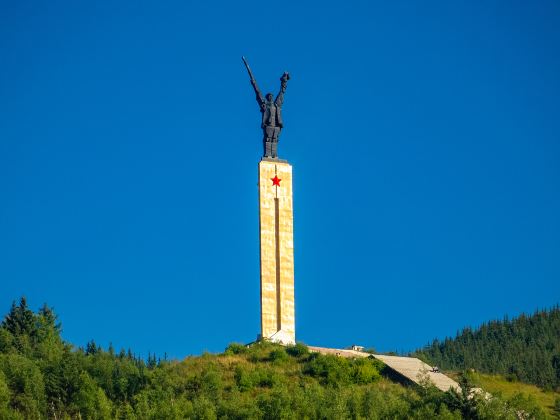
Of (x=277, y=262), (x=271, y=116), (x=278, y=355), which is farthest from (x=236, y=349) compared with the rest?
(x=271, y=116)

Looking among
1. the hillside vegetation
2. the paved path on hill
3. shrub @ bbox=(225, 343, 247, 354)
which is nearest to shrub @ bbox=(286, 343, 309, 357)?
the hillside vegetation

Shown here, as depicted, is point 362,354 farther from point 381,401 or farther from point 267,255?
point 381,401

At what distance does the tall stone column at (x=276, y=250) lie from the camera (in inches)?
1463

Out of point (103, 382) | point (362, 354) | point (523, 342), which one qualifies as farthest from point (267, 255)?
point (523, 342)

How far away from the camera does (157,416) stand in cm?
2673

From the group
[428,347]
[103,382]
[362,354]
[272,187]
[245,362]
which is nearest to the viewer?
[103,382]

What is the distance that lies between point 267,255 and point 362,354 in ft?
15.5

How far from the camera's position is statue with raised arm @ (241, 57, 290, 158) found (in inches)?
1527

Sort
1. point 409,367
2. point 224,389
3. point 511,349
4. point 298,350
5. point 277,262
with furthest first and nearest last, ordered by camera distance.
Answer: point 511,349 → point 277,262 → point 298,350 → point 409,367 → point 224,389

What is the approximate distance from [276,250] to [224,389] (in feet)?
27.6

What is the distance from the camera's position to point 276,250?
37.9m

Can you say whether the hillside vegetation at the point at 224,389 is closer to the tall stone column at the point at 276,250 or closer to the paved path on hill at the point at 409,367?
the paved path on hill at the point at 409,367

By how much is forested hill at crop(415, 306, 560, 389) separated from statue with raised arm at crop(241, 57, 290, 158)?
8.64 meters

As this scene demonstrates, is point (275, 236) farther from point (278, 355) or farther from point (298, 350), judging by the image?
point (278, 355)
